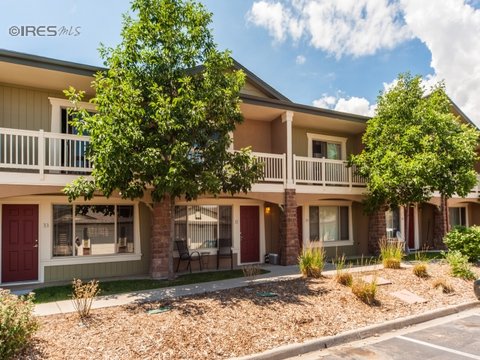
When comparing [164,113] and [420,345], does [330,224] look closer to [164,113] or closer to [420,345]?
[420,345]

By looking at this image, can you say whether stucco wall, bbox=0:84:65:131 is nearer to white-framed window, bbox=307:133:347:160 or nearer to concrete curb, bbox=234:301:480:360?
Result: concrete curb, bbox=234:301:480:360

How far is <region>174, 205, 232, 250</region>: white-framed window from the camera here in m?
12.5

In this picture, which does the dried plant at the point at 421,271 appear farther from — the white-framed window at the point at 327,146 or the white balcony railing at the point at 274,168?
the white-framed window at the point at 327,146

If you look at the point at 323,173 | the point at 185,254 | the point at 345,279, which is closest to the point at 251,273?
the point at 345,279

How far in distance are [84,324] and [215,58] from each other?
690cm

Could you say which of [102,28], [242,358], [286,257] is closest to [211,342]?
[242,358]

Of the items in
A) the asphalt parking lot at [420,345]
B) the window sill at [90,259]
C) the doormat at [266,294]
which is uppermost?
the window sill at [90,259]

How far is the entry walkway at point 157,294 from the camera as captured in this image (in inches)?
287

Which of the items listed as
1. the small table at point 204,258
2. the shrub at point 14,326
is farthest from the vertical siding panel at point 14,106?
the small table at point 204,258

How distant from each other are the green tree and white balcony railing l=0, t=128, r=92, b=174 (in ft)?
3.31

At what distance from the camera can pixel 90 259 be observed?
10914 millimetres

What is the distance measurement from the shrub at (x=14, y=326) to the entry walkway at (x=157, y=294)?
6.43 feet

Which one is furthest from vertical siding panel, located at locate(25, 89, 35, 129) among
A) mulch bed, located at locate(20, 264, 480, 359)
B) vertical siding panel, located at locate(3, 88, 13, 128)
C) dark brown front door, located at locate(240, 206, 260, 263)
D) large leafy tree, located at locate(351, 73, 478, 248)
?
large leafy tree, located at locate(351, 73, 478, 248)

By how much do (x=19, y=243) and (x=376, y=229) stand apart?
1388cm
